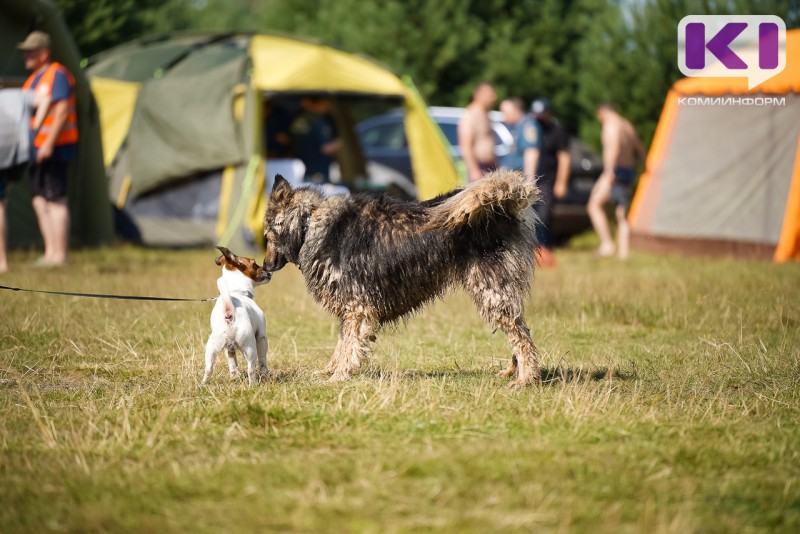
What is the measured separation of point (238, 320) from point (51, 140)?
6671 millimetres

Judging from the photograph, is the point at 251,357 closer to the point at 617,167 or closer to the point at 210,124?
the point at 617,167

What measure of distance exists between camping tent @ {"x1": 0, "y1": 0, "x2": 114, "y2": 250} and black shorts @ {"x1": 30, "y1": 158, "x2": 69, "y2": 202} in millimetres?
1852

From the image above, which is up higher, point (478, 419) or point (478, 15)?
point (478, 15)

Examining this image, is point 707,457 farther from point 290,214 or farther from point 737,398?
point 290,214

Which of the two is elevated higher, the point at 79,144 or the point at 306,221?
the point at 306,221

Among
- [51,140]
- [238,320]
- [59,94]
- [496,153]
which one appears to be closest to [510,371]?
[238,320]

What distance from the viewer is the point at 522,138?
563 inches

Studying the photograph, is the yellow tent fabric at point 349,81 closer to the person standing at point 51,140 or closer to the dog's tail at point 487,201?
the person standing at point 51,140

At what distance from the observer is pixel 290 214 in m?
6.58

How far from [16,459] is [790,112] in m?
12.4

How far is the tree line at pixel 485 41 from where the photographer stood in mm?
20922

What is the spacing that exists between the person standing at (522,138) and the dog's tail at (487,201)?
7.63 metres

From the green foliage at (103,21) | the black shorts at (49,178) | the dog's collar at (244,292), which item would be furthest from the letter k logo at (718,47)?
the green foliage at (103,21)

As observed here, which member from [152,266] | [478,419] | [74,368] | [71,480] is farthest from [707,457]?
[152,266]
